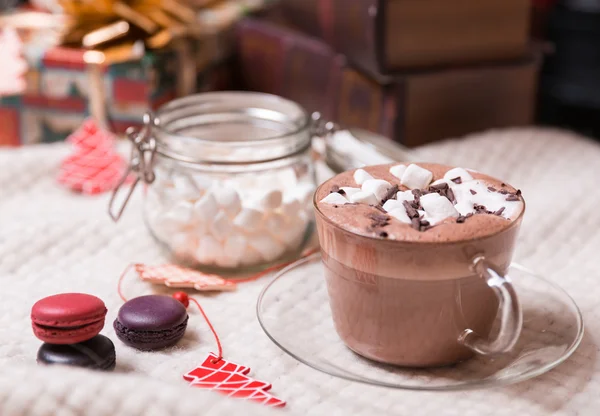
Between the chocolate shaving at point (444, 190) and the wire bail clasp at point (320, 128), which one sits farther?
the wire bail clasp at point (320, 128)

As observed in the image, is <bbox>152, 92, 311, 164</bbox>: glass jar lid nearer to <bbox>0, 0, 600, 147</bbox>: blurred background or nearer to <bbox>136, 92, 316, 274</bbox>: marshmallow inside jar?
<bbox>136, 92, 316, 274</bbox>: marshmallow inside jar

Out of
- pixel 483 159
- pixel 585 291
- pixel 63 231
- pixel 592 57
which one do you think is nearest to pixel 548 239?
pixel 585 291

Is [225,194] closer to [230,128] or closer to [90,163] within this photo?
[230,128]

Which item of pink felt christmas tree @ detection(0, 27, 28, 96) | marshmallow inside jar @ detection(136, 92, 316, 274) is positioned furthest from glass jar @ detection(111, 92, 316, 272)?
pink felt christmas tree @ detection(0, 27, 28, 96)

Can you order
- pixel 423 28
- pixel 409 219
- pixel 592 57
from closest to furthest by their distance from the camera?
pixel 409 219, pixel 423 28, pixel 592 57

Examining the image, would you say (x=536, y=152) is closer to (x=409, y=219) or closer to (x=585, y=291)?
(x=585, y=291)

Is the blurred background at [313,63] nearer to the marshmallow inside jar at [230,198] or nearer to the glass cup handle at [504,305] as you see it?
the marshmallow inside jar at [230,198]

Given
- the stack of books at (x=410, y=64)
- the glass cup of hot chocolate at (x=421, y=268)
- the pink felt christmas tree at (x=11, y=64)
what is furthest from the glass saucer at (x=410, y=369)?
the pink felt christmas tree at (x=11, y=64)
